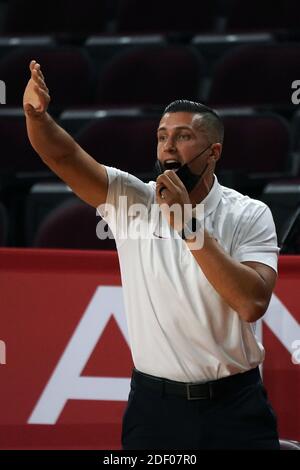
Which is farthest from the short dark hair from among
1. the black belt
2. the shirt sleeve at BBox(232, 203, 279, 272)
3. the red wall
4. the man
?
the red wall

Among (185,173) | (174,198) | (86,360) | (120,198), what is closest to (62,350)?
(86,360)

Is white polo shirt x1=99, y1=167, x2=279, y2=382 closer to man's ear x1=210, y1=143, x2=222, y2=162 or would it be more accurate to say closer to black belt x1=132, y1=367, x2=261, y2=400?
black belt x1=132, y1=367, x2=261, y2=400

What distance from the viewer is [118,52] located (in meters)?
6.14

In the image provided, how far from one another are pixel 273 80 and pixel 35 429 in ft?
9.44

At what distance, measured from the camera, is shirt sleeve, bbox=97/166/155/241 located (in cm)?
262

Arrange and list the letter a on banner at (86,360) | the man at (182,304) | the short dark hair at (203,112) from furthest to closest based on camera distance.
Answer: the letter a on banner at (86,360) < the short dark hair at (203,112) < the man at (182,304)

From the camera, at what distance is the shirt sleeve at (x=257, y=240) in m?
2.56

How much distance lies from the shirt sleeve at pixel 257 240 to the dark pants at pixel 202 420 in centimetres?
34

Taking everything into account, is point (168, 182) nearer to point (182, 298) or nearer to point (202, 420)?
point (182, 298)

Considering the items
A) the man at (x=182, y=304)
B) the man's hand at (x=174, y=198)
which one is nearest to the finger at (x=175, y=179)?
the man's hand at (x=174, y=198)

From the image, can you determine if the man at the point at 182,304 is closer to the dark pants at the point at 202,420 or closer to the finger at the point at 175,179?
the dark pants at the point at 202,420

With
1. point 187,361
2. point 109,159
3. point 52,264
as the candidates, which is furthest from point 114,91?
point 187,361
